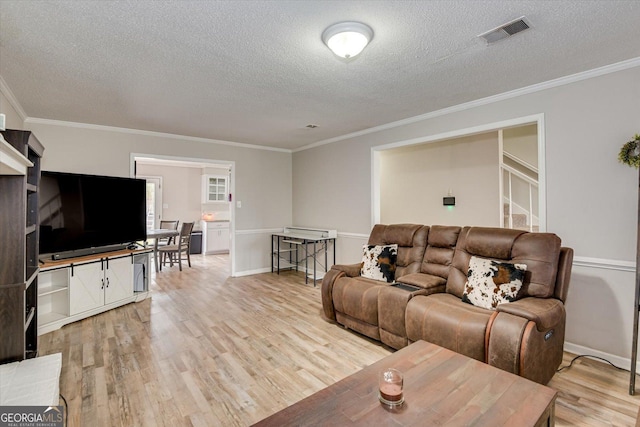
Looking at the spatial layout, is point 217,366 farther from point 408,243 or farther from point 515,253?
point 515,253

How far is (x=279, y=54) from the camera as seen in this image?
7.68 feet

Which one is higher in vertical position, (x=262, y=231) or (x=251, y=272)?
(x=262, y=231)

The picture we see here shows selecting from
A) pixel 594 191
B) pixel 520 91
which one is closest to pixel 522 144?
pixel 520 91

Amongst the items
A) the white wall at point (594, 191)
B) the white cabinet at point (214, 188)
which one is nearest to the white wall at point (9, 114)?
the white cabinet at point (214, 188)

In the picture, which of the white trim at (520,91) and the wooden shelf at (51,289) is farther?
the wooden shelf at (51,289)

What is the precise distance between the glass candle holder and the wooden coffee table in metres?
0.03

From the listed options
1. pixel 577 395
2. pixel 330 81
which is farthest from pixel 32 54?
pixel 577 395

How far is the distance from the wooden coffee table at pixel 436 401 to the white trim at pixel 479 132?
2.01 m

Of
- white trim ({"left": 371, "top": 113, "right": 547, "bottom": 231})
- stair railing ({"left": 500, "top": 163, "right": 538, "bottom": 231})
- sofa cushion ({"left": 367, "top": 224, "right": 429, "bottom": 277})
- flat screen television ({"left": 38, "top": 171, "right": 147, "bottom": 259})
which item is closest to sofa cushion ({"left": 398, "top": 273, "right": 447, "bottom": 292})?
sofa cushion ({"left": 367, "top": 224, "right": 429, "bottom": 277})

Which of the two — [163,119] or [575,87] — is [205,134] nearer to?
[163,119]

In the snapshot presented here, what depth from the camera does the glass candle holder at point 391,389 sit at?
54.7 inches

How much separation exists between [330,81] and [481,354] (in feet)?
8.53

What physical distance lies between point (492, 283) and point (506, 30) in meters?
1.90

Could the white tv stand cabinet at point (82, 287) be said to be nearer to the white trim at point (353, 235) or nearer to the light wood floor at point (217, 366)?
the light wood floor at point (217, 366)
